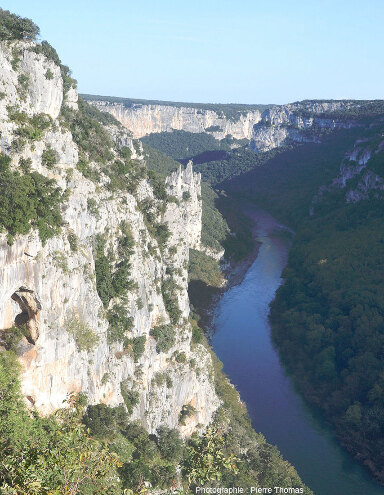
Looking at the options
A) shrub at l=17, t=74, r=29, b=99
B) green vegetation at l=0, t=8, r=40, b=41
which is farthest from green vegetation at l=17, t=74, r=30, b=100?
green vegetation at l=0, t=8, r=40, b=41

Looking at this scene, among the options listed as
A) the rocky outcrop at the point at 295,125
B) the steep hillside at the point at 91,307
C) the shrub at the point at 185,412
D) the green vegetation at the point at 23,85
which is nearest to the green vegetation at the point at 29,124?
the steep hillside at the point at 91,307

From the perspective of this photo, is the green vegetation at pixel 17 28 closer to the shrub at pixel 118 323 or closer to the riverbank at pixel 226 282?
the shrub at pixel 118 323

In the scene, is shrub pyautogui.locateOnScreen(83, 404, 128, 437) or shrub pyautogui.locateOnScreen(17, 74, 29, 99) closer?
shrub pyautogui.locateOnScreen(17, 74, 29, 99)

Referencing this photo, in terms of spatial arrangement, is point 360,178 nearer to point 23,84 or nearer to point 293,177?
point 293,177

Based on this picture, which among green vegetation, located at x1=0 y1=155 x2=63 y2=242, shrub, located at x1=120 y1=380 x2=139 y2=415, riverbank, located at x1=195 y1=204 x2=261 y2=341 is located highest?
green vegetation, located at x1=0 y1=155 x2=63 y2=242

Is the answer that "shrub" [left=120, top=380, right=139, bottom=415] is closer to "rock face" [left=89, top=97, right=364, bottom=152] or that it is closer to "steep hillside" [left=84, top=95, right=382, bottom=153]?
"steep hillside" [left=84, top=95, right=382, bottom=153]

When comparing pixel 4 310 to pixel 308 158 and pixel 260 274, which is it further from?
pixel 308 158

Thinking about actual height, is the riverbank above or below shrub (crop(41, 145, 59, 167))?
below
